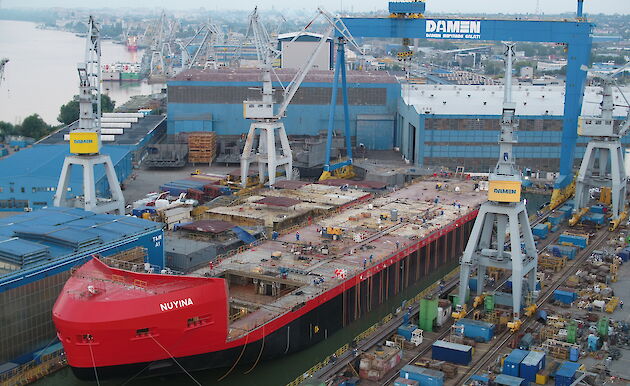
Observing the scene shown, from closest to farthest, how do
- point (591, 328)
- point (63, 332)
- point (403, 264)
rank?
point (63, 332) < point (591, 328) < point (403, 264)

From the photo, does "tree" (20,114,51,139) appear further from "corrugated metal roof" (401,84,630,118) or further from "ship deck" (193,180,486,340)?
"ship deck" (193,180,486,340)

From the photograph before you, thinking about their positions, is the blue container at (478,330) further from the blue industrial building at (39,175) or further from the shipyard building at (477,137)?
the shipyard building at (477,137)

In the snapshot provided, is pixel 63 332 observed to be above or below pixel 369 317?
above

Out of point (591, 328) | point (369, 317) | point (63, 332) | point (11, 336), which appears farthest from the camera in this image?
point (369, 317)

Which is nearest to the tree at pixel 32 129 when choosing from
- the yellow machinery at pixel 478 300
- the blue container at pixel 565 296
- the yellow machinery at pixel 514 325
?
the yellow machinery at pixel 478 300

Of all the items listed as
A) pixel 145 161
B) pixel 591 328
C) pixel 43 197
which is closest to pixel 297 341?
pixel 591 328

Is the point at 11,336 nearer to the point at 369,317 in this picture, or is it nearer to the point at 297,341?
the point at 297,341

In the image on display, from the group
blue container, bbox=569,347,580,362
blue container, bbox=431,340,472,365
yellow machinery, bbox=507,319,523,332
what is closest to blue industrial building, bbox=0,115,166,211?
blue container, bbox=431,340,472,365
